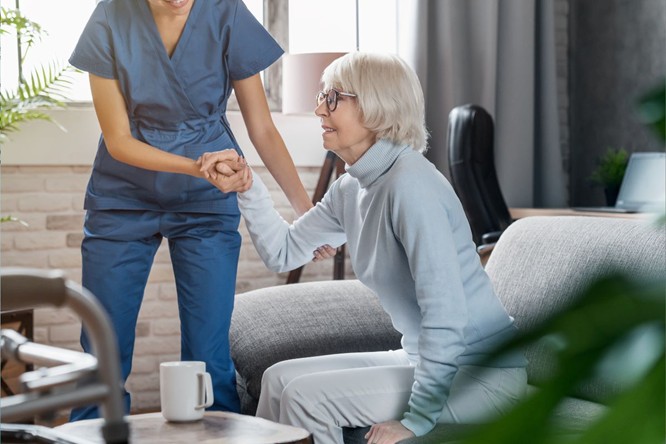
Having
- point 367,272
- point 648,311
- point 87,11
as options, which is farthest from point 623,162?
point 648,311

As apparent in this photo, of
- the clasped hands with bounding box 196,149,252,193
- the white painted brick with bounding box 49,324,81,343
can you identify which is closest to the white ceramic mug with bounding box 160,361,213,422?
the clasped hands with bounding box 196,149,252,193

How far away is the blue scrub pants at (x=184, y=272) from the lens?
2201 mm

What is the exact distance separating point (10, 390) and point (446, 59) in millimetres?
2597

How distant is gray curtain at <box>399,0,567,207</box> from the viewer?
459cm

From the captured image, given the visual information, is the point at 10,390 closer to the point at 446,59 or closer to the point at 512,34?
the point at 446,59

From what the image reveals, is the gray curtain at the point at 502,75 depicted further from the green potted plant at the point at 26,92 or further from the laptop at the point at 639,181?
the green potted plant at the point at 26,92

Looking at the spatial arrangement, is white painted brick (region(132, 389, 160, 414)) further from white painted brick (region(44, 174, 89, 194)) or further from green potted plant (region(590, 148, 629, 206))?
green potted plant (region(590, 148, 629, 206))

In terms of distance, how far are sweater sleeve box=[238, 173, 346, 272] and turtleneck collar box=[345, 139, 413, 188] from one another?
0.67 feet

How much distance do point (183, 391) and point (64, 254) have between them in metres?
2.40

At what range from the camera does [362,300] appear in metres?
2.52

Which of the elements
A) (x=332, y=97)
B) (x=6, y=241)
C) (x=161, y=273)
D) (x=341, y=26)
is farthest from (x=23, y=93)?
(x=332, y=97)

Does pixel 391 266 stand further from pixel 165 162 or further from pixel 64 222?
pixel 64 222

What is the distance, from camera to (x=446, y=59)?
15.1 ft

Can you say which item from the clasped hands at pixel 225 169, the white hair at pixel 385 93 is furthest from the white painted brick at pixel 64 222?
the white hair at pixel 385 93
